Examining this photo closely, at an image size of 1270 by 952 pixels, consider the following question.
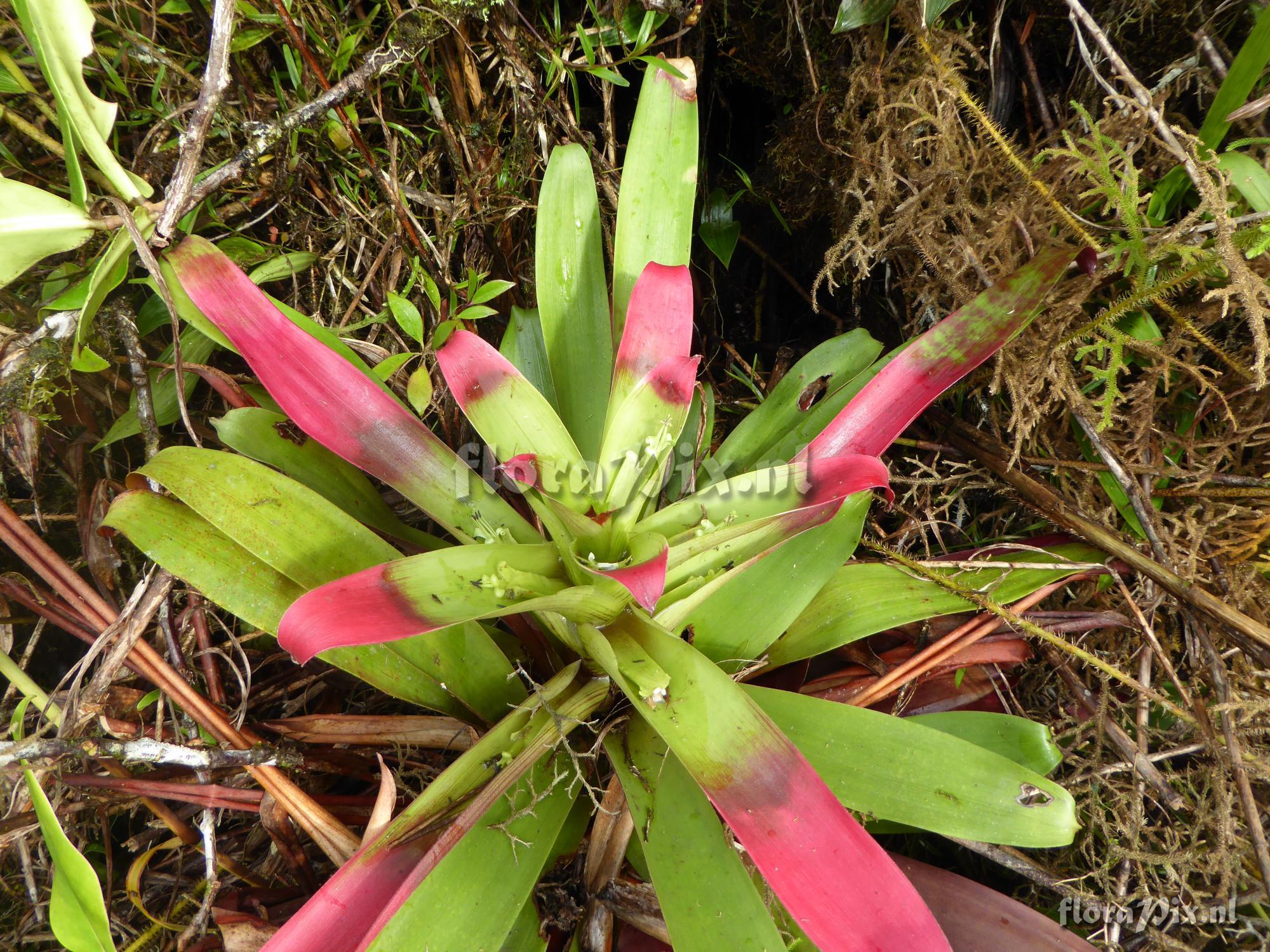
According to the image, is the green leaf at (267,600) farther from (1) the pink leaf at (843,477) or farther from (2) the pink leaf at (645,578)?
(1) the pink leaf at (843,477)

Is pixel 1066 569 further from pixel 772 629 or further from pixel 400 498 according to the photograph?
pixel 400 498

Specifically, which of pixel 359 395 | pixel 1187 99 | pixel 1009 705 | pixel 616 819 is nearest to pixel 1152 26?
pixel 1187 99

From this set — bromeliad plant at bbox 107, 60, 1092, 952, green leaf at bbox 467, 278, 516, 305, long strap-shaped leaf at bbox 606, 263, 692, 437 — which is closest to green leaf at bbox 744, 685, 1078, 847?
bromeliad plant at bbox 107, 60, 1092, 952

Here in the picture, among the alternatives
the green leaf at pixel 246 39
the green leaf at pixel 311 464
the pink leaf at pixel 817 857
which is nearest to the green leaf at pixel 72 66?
the green leaf at pixel 246 39

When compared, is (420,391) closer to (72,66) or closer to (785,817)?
(72,66)

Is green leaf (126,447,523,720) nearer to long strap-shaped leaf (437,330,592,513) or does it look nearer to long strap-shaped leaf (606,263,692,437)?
long strap-shaped leaf (437,330,592,513)

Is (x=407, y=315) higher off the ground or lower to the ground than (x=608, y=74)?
lower
